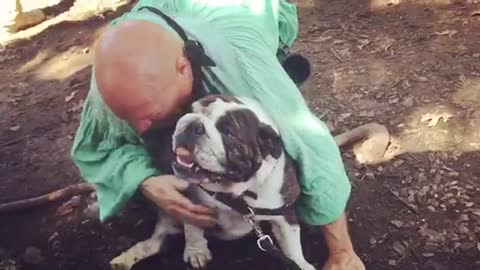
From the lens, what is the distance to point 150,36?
1121 mm

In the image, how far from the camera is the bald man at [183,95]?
1123 mm

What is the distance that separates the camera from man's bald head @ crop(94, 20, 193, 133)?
111cm

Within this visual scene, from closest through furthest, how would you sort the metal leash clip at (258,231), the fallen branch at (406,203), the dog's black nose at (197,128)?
the dog's black nose at (197,128) → the metal leash clip at (258,231) → the fallen branch at (406,203)

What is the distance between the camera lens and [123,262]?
1377 mm

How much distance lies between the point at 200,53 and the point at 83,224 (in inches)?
22.0

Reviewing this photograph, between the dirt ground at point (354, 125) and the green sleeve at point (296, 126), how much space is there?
64 millimetres

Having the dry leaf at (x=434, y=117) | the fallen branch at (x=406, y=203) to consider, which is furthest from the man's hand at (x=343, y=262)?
the dry leaf at (x=434, y=117)

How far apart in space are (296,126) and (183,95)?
161 millimetres

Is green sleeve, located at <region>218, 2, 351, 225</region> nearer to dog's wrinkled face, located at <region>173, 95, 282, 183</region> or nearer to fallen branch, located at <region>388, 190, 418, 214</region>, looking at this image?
dog's wrinkled face, located at <region>173, 95, 282, 183</region>

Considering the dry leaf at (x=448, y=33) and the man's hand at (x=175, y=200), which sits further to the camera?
the dry leaf at (x=448, y=33)

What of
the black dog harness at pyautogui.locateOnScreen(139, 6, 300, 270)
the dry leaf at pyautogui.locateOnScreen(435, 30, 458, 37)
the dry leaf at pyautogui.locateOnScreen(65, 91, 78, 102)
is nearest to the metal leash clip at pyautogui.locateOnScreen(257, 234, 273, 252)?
the black dog harness at pyautogui.locateOnScreen(139, 6, 300, 270)

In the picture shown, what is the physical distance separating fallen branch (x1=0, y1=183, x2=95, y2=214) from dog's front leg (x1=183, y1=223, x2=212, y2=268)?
357 millimetres

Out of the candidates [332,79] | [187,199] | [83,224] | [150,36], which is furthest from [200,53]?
[332,79]

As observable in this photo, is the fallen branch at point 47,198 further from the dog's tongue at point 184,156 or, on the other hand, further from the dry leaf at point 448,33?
the dry leaf at point 448,33
